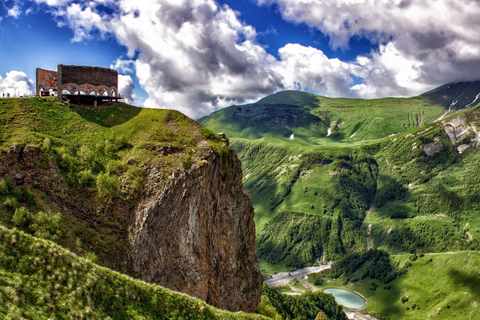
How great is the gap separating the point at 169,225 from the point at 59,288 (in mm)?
21859

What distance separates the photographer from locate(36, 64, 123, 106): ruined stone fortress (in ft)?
183

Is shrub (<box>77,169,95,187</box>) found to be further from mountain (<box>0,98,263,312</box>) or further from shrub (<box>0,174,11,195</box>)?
shrub (<box>0,174,11,195</box>)

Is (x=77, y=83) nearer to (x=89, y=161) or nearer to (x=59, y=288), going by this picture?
(x=89, y=161)

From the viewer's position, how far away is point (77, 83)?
56.7m

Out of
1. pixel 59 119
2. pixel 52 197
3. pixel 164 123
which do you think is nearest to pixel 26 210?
pixel 52 197

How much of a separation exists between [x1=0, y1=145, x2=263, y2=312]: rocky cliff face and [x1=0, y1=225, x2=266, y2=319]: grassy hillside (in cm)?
1248

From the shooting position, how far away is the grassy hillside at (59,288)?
60.8 feet

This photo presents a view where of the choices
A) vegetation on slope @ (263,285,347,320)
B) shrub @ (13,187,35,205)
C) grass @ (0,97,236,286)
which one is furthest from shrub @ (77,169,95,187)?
vegetation on slope @ (263,285,347,320)

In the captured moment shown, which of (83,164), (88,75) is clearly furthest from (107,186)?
(88,75)

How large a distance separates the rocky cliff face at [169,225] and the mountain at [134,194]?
130 millimetres

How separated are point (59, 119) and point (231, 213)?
104 feet

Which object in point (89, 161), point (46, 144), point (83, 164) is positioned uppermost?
point (46, 144)

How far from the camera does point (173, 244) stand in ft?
140

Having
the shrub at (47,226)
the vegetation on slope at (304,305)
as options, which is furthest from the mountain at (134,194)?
the vegetation on slope at (304,305)
